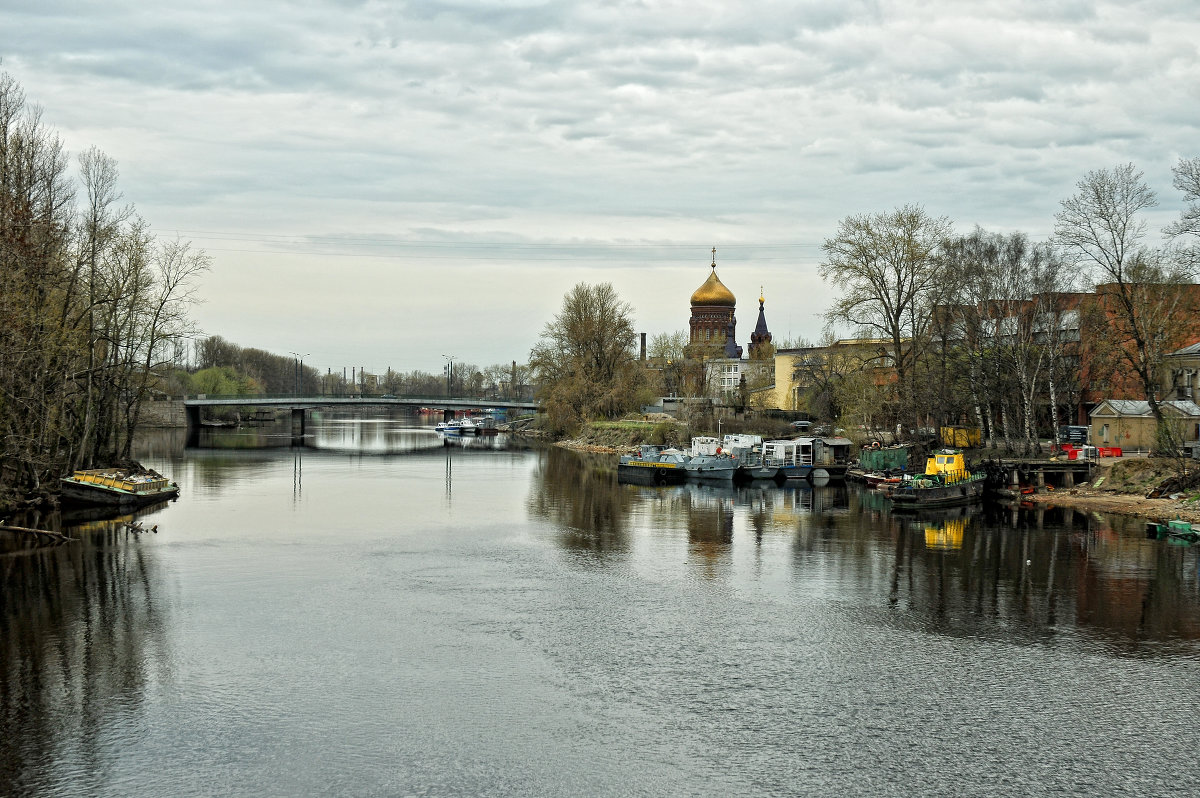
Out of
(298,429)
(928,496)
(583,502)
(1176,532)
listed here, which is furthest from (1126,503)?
(298,429)

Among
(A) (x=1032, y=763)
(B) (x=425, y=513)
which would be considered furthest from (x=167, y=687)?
(B) (x=425, y=513)

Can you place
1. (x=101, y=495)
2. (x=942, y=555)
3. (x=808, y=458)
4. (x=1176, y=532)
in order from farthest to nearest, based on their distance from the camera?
(x=808, y=458)
(x=101, y=495)
(x=1176, y=532)
(x=942, y=555)

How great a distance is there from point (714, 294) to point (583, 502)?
115m

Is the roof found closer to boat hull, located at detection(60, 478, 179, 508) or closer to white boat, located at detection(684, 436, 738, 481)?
white boat, located at detection(684, 436, 738, 481)

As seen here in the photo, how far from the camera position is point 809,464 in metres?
64.2

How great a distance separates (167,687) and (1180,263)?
1700 inches

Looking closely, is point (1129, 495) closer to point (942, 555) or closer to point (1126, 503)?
point (1126, 503)

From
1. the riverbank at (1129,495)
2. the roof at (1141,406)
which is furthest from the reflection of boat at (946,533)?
the roof at (1141,406)

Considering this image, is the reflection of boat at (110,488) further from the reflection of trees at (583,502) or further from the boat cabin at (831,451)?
the boat cabin at (831,451)

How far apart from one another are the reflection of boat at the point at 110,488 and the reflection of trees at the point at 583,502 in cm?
1652

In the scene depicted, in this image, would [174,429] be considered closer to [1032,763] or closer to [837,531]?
[837,531]

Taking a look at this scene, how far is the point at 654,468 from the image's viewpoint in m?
63.6

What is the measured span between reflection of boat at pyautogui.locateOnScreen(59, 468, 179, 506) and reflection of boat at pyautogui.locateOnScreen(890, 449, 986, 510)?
33.1m

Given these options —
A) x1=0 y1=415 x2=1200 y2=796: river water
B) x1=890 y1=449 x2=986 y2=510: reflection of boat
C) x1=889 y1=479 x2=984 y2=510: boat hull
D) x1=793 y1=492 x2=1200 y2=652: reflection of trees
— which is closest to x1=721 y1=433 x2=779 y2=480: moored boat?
x1=890 y1=449 x2=986 y2=510: reflection of boat
